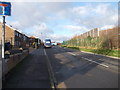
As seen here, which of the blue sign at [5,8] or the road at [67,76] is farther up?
the blue sign at [5,8]

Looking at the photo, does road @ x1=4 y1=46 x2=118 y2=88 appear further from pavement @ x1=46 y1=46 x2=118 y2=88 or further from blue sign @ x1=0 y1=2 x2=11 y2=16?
blue sign @ x1=0 y1=2 x2=11 y2=16

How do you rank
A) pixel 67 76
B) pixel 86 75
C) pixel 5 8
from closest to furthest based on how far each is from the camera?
1. pixel 5 8
2. pixel 67 76
3. pixel 86 75

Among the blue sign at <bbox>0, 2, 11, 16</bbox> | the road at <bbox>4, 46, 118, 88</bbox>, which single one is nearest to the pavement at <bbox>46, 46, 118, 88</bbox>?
the road at <bbox>4, 46, 118, 88</bbox>

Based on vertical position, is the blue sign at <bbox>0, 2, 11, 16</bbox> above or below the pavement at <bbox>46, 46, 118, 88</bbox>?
above

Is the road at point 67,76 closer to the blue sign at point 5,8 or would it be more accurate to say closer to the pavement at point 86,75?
the pavement at point 86,75

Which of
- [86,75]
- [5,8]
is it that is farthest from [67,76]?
[5,8]

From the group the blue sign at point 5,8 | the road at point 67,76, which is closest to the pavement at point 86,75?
the road at point 67,76

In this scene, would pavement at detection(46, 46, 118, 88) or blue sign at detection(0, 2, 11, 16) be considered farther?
blue sign at detection(0, 2, 11, 16)

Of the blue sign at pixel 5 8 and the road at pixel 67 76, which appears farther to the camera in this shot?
the blue sign at pixel 5 8

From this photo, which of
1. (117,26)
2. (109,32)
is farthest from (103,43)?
(117,26)

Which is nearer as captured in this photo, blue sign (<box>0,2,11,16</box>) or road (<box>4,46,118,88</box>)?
road (<box>4,46,118,88</box>)

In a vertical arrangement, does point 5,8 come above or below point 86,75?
above

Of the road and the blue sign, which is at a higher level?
the blue sign

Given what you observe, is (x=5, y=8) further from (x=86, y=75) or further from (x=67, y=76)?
(x=86, y=75)
